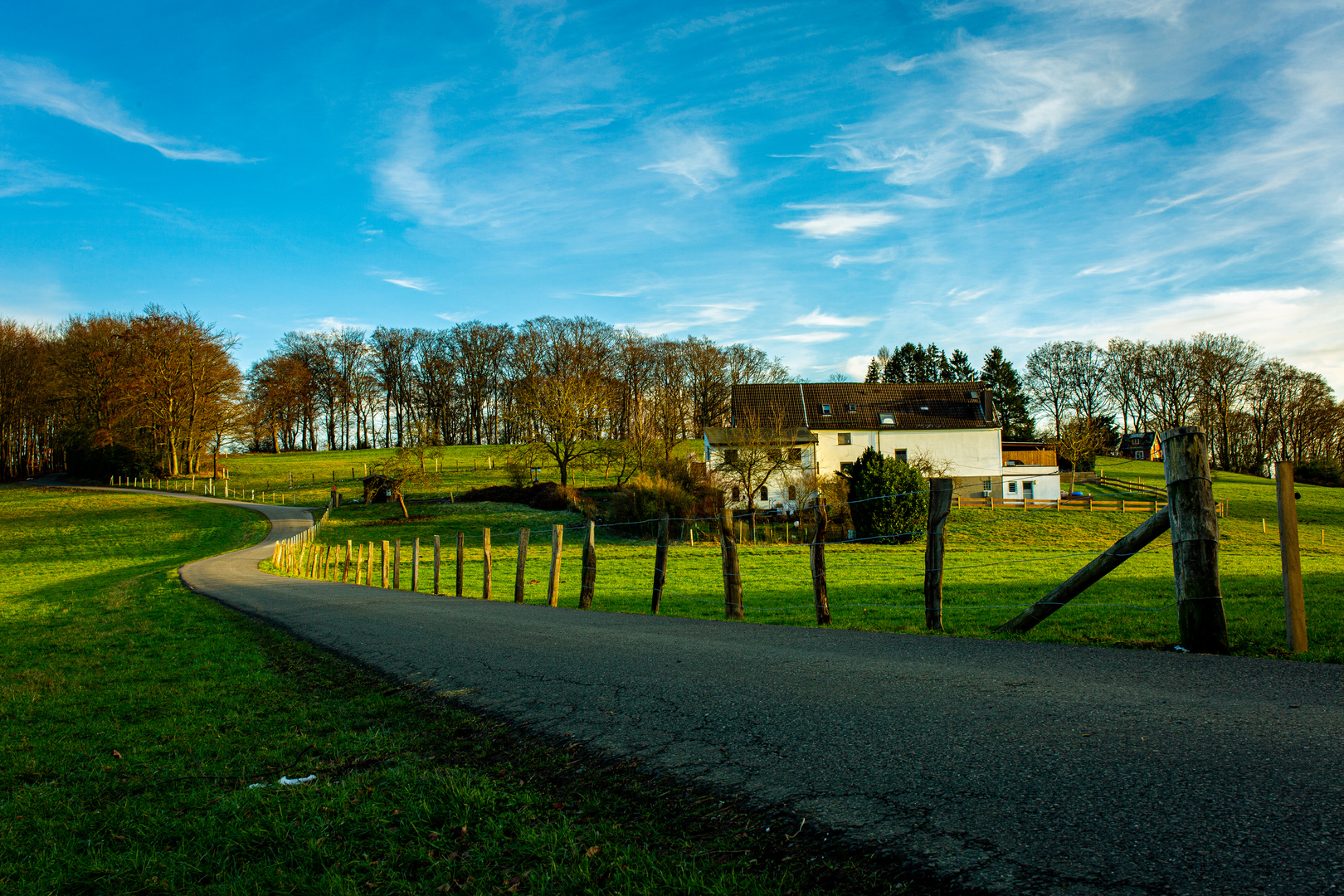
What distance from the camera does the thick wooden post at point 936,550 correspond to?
834 cm

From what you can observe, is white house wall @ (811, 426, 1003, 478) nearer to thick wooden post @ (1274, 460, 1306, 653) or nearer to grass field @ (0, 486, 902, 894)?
thick wooden post @ (1274, 460, 1306, 653)

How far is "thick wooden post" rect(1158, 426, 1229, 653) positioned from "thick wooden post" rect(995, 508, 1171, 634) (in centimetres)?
16

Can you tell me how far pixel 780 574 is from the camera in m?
20.5

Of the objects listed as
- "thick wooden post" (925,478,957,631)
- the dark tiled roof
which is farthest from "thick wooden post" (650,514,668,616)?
the dark tiled roof

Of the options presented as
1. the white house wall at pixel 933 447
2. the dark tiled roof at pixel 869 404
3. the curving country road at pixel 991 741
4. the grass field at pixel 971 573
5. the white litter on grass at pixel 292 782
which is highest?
the dark tiled roof at pixel 869 404

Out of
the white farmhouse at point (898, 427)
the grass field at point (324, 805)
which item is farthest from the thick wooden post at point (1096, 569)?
the white farmhouse at point (898, 427)

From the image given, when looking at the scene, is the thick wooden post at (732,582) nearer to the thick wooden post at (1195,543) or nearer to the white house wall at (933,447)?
the thick wooden post at (1195,543)

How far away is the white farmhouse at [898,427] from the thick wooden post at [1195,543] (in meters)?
45.5

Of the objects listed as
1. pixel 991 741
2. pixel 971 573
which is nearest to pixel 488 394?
pixel 971 573

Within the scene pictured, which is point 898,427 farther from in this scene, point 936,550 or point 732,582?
point 936,550

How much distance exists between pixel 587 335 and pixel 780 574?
56341mm

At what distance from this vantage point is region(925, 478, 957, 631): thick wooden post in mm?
8344

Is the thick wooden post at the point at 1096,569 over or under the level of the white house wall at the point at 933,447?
under

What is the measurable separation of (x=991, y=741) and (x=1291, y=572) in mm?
3960
